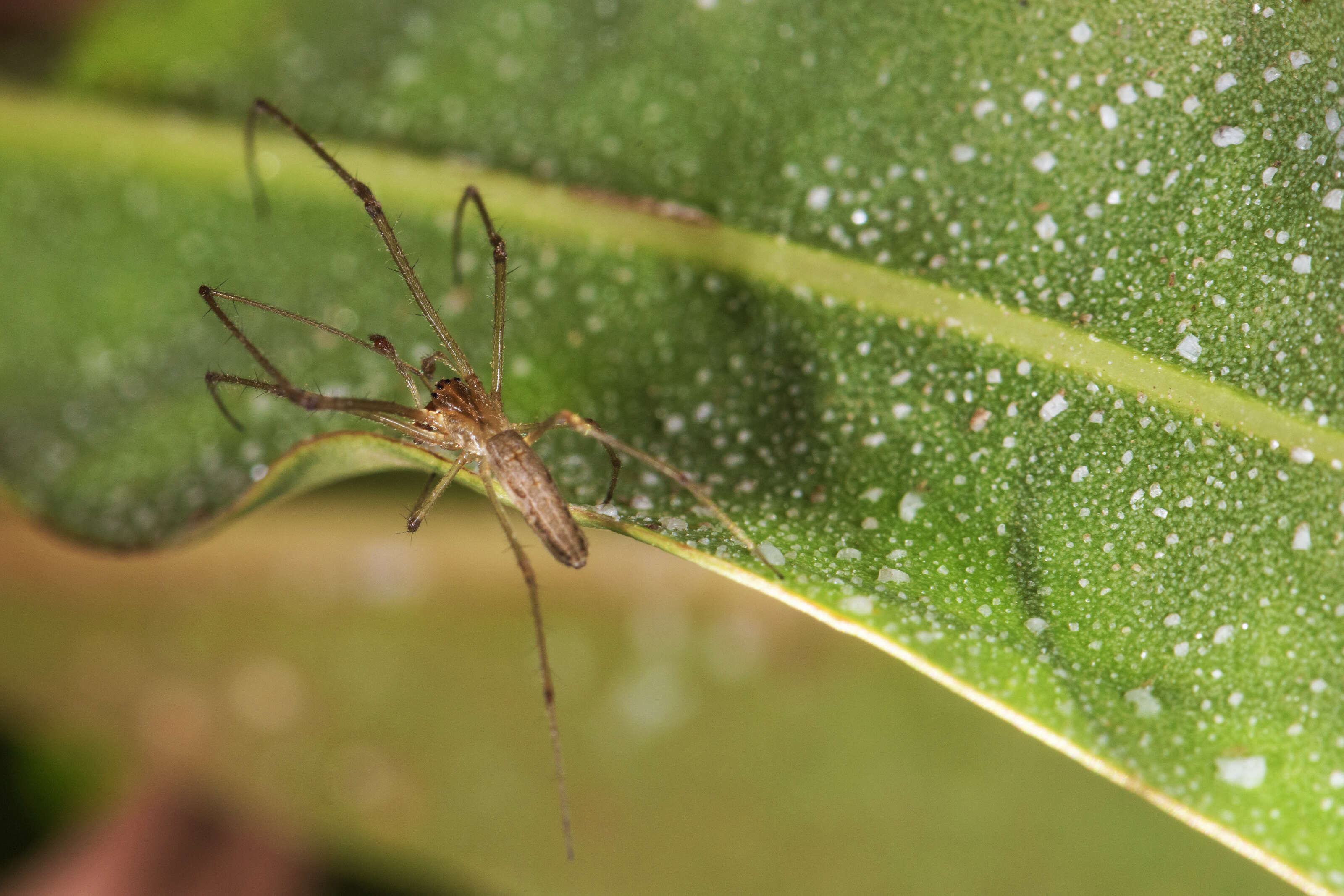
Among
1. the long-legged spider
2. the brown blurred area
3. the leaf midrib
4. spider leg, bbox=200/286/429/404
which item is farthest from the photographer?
the brown blurred area

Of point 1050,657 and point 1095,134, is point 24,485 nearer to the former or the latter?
point 1050,657

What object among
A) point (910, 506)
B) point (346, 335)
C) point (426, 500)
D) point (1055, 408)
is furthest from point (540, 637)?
point (1055, 408)

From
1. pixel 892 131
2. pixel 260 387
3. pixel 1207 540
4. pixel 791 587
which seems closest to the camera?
pixel 791 587

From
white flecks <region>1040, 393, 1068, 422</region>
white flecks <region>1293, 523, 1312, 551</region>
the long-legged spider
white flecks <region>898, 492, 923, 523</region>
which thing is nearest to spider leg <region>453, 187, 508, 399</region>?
the long-legged spider

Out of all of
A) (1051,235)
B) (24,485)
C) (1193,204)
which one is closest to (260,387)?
(24,485)

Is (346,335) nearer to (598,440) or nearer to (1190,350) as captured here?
(598,440)

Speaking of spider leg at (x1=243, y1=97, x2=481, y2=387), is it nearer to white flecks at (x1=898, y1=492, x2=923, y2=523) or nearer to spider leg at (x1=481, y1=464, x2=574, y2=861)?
spider leg at (x1=481, y1=464, x2=574, y2=861)

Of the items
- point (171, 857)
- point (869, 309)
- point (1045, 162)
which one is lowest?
point (171, 857)
